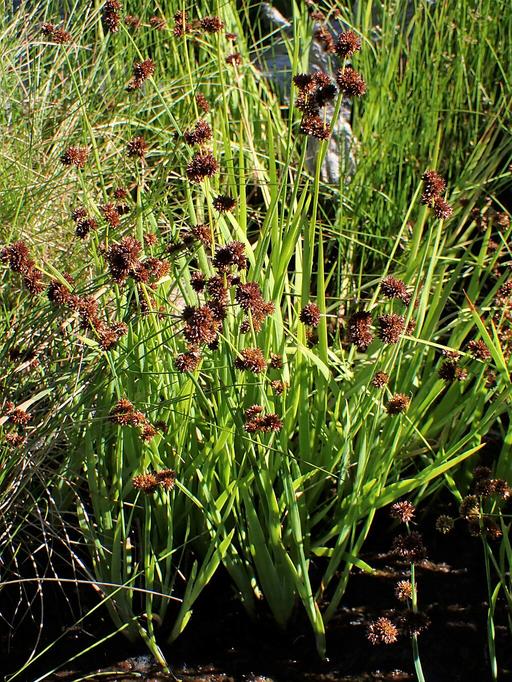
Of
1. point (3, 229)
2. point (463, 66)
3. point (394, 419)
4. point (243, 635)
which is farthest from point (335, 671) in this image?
point (463, 66)

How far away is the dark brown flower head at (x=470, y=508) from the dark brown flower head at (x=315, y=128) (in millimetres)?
892

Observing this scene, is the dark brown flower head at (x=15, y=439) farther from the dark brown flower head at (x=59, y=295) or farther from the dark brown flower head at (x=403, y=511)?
the dark brown flower head at (x=403, y=511)

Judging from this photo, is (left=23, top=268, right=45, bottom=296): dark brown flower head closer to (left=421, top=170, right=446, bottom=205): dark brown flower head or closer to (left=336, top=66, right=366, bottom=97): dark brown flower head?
(left=336, top=66, right=366, bottom=97): dark brown flower head

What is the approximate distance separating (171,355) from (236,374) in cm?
20

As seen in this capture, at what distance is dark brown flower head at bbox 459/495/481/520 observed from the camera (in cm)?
187

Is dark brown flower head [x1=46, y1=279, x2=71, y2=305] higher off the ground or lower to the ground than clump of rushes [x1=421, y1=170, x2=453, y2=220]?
lower

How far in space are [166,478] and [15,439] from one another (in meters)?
0.41

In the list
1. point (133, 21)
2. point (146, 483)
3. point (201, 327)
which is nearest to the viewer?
point (201, 327)

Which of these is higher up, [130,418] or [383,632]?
[130,418]

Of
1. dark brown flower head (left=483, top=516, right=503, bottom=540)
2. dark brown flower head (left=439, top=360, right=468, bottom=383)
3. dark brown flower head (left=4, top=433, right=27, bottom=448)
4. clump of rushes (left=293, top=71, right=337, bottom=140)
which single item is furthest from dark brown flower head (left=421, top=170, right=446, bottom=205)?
dark brown flower head (left=4, top=433, right=27, bottom=448)

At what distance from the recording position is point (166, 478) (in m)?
1.79

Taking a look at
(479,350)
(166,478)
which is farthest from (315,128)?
(166,478)

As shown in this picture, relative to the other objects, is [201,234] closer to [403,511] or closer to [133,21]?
[403,511]

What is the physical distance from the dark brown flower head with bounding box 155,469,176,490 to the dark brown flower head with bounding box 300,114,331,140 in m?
0.81
